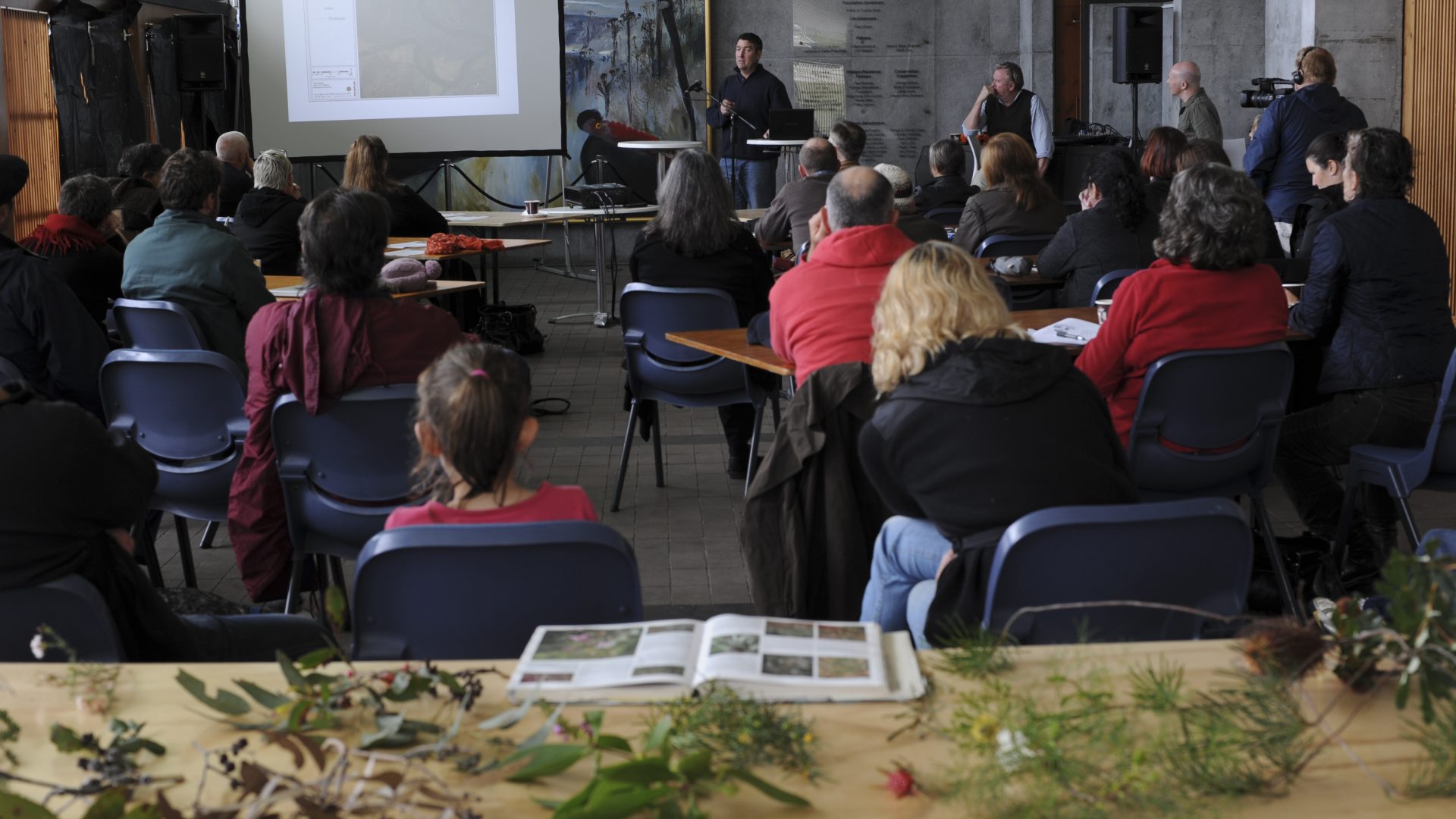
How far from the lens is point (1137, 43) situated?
1104 centimetres

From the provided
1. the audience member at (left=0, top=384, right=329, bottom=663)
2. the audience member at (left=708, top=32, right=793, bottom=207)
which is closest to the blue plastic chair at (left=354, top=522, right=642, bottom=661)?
the audience member at (left=0, top=384, right=329, bottom=663)

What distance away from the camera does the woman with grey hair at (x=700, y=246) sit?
528 cm

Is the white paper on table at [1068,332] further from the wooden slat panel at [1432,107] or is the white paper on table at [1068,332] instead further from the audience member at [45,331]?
the wooden slat panel at [1432,107]

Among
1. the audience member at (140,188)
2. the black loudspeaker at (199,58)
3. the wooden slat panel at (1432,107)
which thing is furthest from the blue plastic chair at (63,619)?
the black loudspeaker at (199,58)

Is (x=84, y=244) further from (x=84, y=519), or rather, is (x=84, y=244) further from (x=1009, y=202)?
(x=1009, y=202)

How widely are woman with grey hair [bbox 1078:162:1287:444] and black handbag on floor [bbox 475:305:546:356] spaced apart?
196 inches

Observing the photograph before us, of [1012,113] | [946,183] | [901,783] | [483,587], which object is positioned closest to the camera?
[901,783]

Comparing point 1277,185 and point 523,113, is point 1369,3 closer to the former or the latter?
point 1277,185

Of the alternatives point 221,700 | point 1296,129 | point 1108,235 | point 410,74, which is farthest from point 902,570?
point 410,74

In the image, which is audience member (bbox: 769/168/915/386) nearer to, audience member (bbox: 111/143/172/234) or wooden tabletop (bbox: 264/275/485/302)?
wooden tabletop (bbox: 264/275/485/302)

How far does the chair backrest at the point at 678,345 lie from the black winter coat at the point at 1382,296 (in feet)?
6.23

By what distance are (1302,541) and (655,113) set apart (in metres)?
9.79

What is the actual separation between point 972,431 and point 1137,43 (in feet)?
31.3

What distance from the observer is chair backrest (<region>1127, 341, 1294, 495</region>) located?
3.41 m
